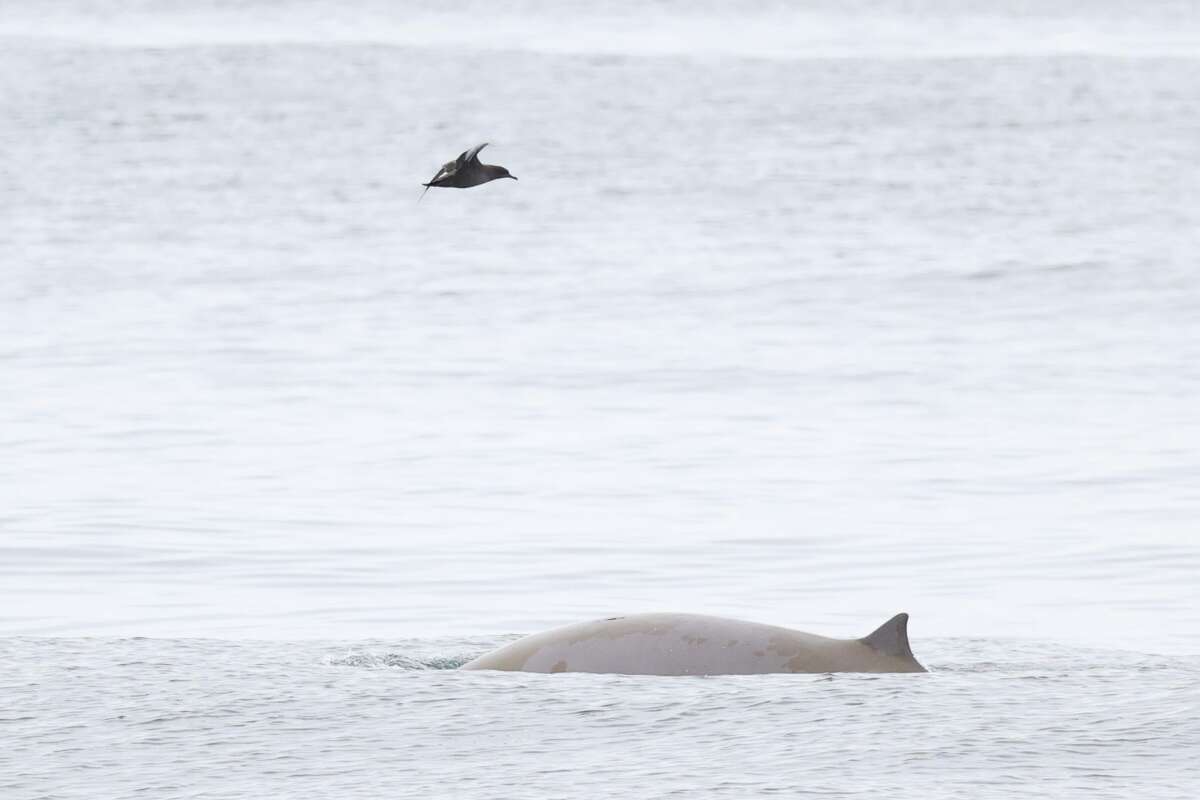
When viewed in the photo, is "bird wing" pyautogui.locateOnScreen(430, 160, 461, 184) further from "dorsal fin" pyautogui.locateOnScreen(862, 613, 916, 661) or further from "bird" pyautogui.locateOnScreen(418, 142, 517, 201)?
"dorsal fin" pyautogui.locateOnScreen(862, 613, 916, 661)

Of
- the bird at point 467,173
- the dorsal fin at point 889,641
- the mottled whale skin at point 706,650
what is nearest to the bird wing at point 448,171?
the bird at point 467,173

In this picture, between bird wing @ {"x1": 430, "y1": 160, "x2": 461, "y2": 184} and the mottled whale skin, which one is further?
bird wing @ {"x1": 430, "y1": 160, "x2": 461, "y2": 184}

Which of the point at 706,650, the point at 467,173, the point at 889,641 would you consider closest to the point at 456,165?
the point at 467,173

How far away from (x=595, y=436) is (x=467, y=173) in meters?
7.98

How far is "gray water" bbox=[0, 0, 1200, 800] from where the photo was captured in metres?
7.98

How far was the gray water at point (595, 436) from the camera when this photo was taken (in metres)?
7.98

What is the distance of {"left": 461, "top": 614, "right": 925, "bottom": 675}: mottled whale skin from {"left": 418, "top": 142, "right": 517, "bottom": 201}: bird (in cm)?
243

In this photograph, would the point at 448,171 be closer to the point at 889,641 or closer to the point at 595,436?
the point at 889,641

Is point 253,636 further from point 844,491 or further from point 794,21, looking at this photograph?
point 794,21

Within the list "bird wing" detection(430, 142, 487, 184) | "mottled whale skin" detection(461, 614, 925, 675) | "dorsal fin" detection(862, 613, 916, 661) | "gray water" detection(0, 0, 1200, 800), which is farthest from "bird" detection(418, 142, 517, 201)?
"dorsal fin" detection(862, 613, 916, 661)

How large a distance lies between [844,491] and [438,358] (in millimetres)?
8226

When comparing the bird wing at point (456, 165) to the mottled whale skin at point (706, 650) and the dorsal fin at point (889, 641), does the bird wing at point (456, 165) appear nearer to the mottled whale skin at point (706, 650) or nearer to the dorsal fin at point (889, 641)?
the mottled whale skin at point (706, 650)

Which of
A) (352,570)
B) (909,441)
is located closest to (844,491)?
(909,441)

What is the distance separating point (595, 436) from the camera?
18.5 m
